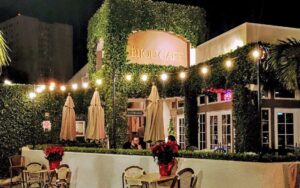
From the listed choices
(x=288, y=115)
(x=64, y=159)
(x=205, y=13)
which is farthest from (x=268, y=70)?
(x=205, y=13)

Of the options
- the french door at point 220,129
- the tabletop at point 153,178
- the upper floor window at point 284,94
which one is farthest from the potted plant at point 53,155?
the upper floor window at point 284,94

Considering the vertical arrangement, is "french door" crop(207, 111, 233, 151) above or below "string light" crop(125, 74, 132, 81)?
below

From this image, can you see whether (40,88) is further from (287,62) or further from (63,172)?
(287,62)

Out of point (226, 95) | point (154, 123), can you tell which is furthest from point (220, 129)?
point (154, 123)

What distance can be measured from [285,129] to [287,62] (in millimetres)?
4816

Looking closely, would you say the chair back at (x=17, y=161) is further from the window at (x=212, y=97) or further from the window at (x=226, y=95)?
the window at (x=226, y=95)

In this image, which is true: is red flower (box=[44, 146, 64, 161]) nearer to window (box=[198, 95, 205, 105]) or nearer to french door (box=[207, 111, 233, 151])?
french door (box=[207, 111, 233, 151])

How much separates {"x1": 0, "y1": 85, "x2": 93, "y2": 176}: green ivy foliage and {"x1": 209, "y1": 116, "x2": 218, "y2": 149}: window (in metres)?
5.05

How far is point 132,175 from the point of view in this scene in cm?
936

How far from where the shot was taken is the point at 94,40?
18.9 metres

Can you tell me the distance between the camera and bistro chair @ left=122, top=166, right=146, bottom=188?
9242 mm

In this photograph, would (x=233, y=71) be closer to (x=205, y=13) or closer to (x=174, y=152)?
(x=174, y=152)

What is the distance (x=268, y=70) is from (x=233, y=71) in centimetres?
112

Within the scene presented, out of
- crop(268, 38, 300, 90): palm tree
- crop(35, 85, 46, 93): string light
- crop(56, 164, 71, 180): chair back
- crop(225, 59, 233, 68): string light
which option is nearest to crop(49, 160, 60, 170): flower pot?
crop(56, 164, 71, 180): chair back
